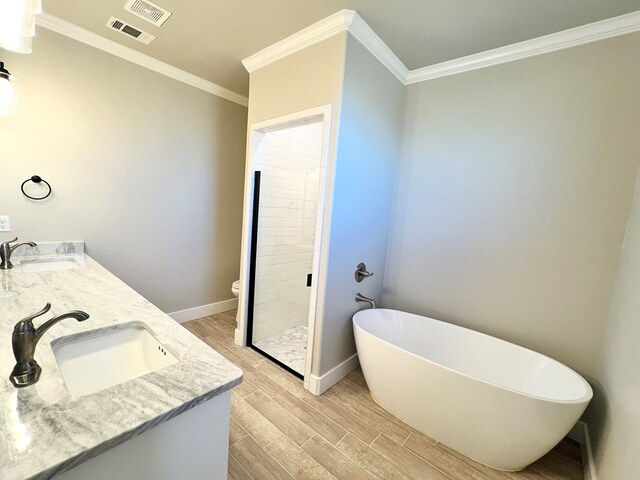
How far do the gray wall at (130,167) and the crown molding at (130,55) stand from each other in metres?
0.05

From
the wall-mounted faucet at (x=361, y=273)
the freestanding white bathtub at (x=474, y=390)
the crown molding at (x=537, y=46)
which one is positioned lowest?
the freestanding white bathtub at (x=474, y=390)

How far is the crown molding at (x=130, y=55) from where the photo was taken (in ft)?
6.37

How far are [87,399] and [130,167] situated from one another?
2.28 meters

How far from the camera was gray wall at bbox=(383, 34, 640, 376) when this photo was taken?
65.1 inches

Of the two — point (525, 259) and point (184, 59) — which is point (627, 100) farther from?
point (184, 59)

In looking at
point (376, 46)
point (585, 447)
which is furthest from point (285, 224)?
point (585, 447)

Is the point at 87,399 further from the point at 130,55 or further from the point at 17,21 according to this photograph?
the point at 130,55

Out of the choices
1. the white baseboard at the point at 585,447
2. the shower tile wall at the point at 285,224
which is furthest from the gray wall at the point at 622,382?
the shower tile wall at the point at 285,224

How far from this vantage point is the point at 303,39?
74.4 inches

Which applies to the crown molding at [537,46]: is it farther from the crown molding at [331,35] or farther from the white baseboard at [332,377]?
the white baseboard at [332,377]

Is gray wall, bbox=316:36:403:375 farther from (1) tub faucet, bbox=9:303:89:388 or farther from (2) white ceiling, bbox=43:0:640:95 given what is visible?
(1) tub faucet, bbox=9:303:89:388

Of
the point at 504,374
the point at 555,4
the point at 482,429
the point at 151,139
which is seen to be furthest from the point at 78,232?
the point at 555,4

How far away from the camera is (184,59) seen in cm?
236

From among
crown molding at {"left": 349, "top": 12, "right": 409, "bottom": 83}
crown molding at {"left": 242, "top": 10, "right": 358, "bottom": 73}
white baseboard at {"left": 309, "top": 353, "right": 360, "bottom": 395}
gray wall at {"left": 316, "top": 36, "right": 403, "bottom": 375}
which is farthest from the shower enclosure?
crown molding at {"left": 349, "top": 12, "right": 409, "bottom": 83}
